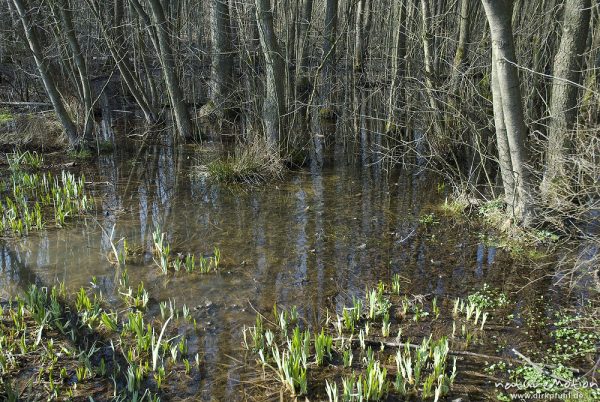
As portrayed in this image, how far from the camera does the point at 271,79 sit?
8.78 m

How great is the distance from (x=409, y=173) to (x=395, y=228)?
2.69 meters

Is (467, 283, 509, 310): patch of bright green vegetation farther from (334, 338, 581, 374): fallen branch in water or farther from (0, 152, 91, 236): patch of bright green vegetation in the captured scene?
(0, 152, 91, 236): patch of bright green vegetation

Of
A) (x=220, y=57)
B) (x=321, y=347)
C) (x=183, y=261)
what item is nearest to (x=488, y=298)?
(x=321, y=347)

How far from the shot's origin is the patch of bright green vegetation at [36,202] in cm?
638

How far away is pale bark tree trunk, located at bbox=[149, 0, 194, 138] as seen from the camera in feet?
32.6

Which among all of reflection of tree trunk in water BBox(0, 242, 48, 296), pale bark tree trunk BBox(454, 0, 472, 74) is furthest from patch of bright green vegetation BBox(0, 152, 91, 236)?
pale bark tree trunk BBox(454, 0, 472, 74)

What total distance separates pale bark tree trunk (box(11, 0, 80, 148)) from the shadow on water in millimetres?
1880

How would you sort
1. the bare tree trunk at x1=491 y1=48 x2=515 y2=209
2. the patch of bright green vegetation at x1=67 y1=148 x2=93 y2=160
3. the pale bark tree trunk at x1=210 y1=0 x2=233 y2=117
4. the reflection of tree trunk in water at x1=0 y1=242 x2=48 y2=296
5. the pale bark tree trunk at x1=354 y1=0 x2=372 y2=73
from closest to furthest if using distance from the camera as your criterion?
the reflection of tree trunk in water at x1=0 y1=242 x2=48 y2=296 → the bare tree trunk at x1=491 y1=48 x2=515 y2=209 → the patch of bright green vegetation at x1=67 y1=148 x2=93 y2=160 → the pale bark tree trunk at x1=210 y1=0 x2=233 y2=117 → the pale bark tree trunk at x1=354 y1=0 x2=372 y2=73

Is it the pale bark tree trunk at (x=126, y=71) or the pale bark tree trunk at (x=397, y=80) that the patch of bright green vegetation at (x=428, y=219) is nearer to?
the pale bark tree trunk at (x=397, y=80)

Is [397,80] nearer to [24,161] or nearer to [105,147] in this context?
[105,147]

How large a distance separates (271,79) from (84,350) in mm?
6019

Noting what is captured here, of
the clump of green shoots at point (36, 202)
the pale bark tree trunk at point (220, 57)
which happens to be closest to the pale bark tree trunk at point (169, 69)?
the pale bark tree trunk at point (220, 57)

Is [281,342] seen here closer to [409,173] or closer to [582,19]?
[582,19]

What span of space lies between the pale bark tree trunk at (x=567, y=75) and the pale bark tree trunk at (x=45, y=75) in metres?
8.35
